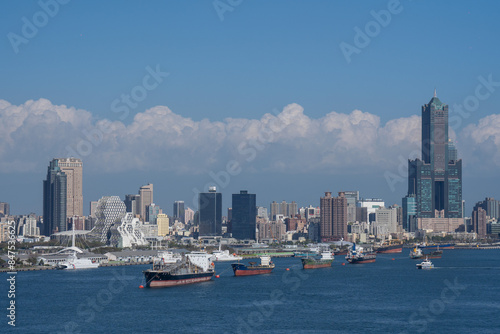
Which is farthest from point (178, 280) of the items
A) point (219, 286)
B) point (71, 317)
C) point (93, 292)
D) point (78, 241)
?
point (78, 241)

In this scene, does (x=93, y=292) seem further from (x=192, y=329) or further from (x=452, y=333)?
(x=452, y=333)

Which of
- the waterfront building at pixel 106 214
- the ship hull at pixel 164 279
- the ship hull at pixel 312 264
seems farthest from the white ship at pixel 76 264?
the waterfront building at pixel 106 214

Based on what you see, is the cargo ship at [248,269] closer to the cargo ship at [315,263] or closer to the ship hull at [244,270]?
the ship hull at [244,270]

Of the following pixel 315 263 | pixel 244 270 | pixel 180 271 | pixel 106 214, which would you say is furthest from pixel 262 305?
pixel 106 214

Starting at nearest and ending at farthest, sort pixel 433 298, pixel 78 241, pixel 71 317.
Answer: pixel 71 317, pixel 433 298, pixel 78 241

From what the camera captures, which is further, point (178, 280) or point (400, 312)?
point (178, 280)

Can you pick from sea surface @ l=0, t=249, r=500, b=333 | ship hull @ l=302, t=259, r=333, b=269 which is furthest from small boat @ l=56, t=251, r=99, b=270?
ship hull @ l=302, t=259, r=333, b=269

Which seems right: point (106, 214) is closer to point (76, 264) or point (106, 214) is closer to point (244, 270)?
point (76, 264)
